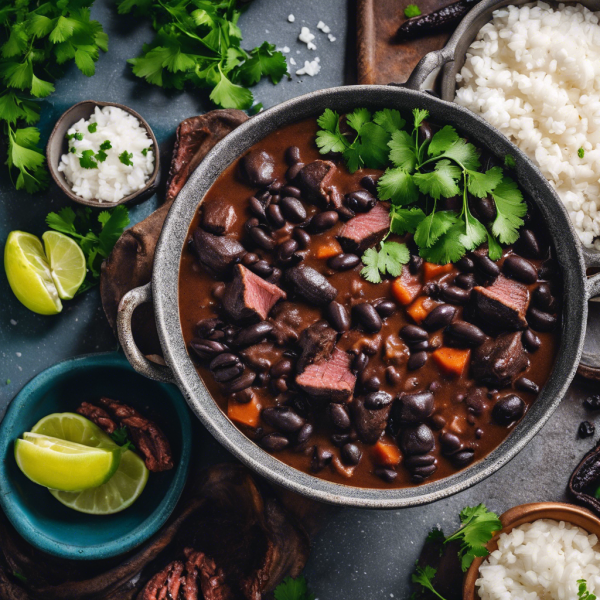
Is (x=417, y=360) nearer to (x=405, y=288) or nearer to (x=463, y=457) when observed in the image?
(x=405, y=288)

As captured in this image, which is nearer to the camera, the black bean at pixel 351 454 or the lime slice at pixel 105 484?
the black bean at pixel 351 454

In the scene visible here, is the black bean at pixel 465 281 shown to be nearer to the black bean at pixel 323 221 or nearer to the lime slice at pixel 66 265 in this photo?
the black bean at pixel 323 221

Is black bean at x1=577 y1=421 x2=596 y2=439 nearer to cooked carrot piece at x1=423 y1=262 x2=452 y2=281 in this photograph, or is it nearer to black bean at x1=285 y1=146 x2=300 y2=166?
cooked carrot piece at x1=423 y1=262 x2=452 y2=281

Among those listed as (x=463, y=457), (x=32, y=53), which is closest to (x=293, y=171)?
(x=463, y=457)

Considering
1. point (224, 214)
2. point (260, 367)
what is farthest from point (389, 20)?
point (260, 367)

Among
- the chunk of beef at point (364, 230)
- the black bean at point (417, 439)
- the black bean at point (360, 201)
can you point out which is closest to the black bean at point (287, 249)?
the chunk of beef at point (364, 230)

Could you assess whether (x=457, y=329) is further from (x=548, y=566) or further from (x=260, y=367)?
(x=548, y=566)

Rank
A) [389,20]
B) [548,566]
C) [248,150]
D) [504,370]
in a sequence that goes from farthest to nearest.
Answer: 1. [389,20]
2. [548,566]
3. [248,150]
4. [504,370]
